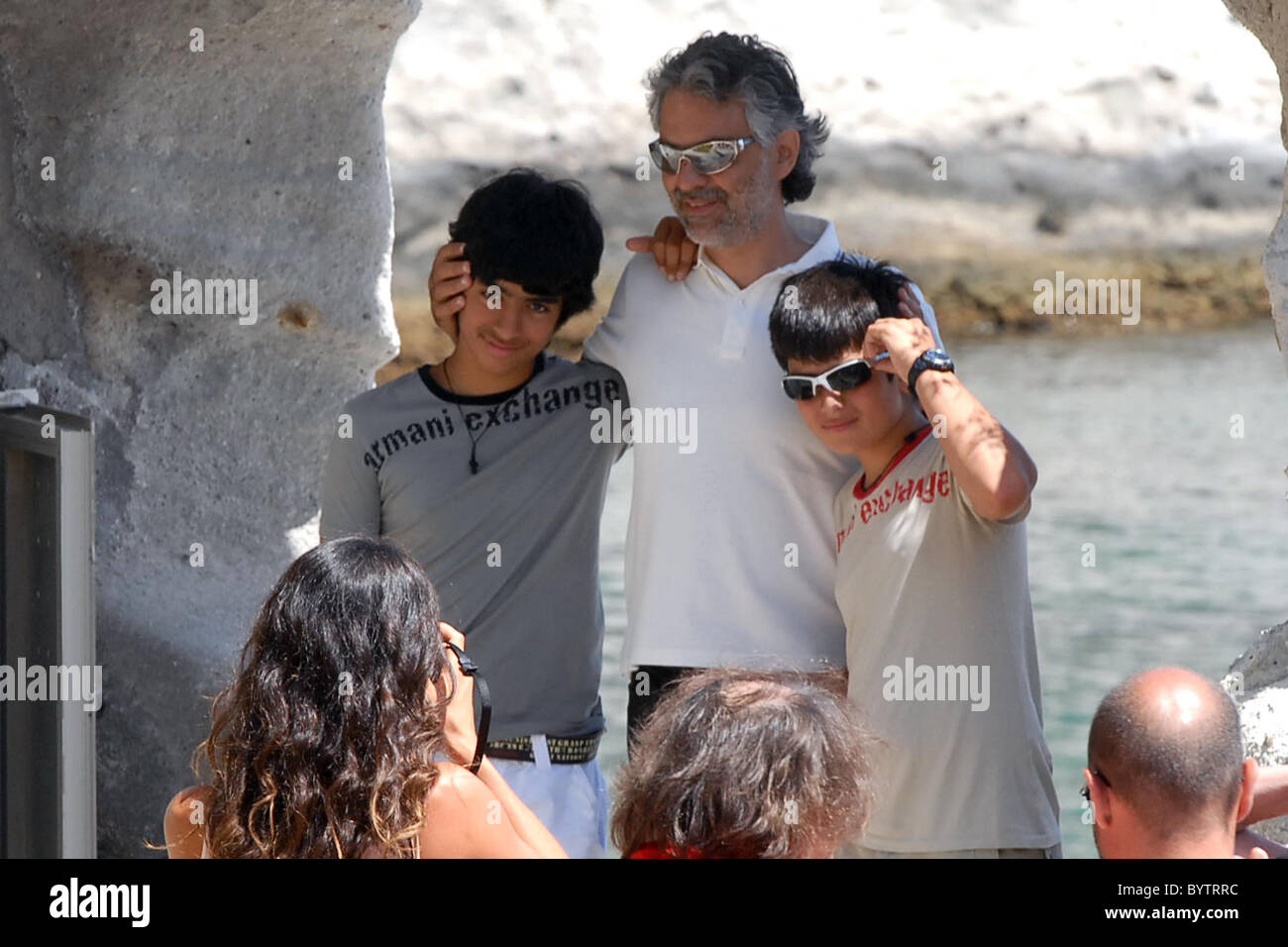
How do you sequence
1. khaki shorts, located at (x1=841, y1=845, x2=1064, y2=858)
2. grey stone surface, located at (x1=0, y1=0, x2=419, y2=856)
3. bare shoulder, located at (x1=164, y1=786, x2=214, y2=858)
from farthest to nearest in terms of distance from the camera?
grey stone surface, located at (x1=0, y1=0, x2=419, y2=856), khaki shorts, located at (x1=841, y1=845, x2=1064, y2=858), bare shoulder, located at (x1=164, y1=786, x2=214, y2=858)

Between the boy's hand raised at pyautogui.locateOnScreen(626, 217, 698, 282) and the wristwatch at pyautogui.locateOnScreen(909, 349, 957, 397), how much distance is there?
60 cm

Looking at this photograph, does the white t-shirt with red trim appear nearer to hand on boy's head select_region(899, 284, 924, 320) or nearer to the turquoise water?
hand on boy's head select_region(899, 284, 924, 320)

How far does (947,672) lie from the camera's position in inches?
113

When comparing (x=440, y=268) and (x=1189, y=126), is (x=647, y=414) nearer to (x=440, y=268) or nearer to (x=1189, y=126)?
(x=440, y=268)

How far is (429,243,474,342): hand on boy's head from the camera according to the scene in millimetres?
3252

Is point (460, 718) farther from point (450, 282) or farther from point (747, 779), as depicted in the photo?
point (450, 282)

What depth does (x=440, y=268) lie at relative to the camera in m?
3.28

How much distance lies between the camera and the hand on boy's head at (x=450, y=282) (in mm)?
3252

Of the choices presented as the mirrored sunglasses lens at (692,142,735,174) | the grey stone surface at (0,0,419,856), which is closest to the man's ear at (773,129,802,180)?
the mirrored sunglasses lens at (692,142,735,174)

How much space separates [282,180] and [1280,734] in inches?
90.8

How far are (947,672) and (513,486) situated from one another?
841mm

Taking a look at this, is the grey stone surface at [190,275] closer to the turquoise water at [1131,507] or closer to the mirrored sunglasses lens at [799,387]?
the mirrored sunglasses lens at [799,387]

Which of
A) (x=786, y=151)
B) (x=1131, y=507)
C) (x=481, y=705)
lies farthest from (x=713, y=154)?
(x=1131, y=507)
